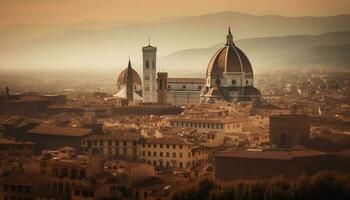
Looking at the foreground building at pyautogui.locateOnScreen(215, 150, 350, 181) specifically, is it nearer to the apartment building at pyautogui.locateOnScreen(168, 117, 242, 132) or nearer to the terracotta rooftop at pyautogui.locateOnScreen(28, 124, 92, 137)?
the terracotta rooftop at pyautogui.locateOnScreen(28, 124, 92, 137)

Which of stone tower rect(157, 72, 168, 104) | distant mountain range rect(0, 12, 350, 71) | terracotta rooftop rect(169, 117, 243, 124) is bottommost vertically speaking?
terracotta rooftop rect(169, 117, 243, 124)

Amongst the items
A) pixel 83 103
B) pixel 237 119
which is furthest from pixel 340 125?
pixel 83 103

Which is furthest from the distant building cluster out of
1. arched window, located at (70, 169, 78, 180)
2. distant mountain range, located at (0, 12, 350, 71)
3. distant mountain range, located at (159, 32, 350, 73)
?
distant mountain range, located at (0, 12, 350, 71)

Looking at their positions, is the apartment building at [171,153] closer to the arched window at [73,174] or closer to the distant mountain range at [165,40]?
the arched window at [73,174]

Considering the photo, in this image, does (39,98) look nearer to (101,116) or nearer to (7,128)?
(101,116)

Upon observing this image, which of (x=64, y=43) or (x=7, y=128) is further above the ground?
(x=64, y=43)

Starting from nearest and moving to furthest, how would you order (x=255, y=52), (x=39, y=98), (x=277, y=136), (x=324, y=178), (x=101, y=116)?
(x=324, y=178) → (x=277, y=136) → (x=101, y=116) → (x=39, y=98) → (x=255, y=52)

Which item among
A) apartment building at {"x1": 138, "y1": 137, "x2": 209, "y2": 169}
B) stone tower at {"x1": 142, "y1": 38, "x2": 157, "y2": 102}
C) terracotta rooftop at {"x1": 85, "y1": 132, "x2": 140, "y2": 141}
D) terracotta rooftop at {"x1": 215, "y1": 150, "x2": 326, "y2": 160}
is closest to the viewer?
terracotta rooftop at {"x1": 215, "y1": 150, "x2": 326, "y2": 160}
